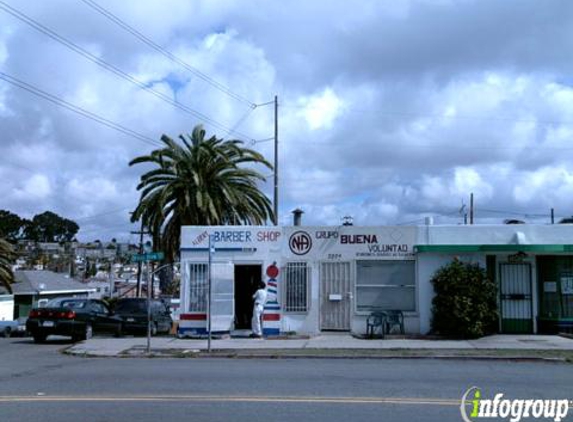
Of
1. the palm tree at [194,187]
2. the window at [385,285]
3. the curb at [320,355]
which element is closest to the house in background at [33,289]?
the palm tree at [194,187]

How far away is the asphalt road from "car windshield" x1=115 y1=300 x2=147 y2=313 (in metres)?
8.33

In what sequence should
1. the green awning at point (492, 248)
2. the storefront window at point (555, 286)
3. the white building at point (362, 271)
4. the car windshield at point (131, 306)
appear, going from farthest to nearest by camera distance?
the car windshield at point (131, 306), the white building at point (362, 271), the storefront window at point (555, 286), the green awning at point (492, 248)

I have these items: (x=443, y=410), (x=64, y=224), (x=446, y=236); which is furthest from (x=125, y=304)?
(x=64, y=224)

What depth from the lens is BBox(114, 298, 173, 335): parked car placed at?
79.7 feet

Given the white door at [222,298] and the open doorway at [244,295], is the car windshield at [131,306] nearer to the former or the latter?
the open doorway at [244,295]

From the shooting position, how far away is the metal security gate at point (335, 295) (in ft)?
71.8

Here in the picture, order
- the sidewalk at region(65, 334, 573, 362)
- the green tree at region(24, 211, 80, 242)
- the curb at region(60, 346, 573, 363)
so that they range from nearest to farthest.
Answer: the curb at region(60, 346, 573, 363) → the sidewalk at region(65, 334, 573, 362) → the green tree at region(24, 211, 80, 242)

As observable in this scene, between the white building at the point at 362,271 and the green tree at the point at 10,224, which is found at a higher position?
the green tree at the point at 10,224

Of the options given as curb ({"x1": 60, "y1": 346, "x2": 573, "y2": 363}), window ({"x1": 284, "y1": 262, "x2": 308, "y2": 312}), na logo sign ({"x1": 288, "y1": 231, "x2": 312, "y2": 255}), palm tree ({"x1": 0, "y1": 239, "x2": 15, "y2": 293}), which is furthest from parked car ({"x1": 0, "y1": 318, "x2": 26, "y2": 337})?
na logo sign ({"x1": 288, "y1": 231, "x2": 312, "y2": 255})

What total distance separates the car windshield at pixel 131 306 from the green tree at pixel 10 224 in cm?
6751

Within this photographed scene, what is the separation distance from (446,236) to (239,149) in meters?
13.0

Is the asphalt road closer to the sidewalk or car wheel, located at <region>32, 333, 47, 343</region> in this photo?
the sidewalk

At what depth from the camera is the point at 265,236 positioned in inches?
876

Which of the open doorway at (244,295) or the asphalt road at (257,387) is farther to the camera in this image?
the open doorway at (244,295)
